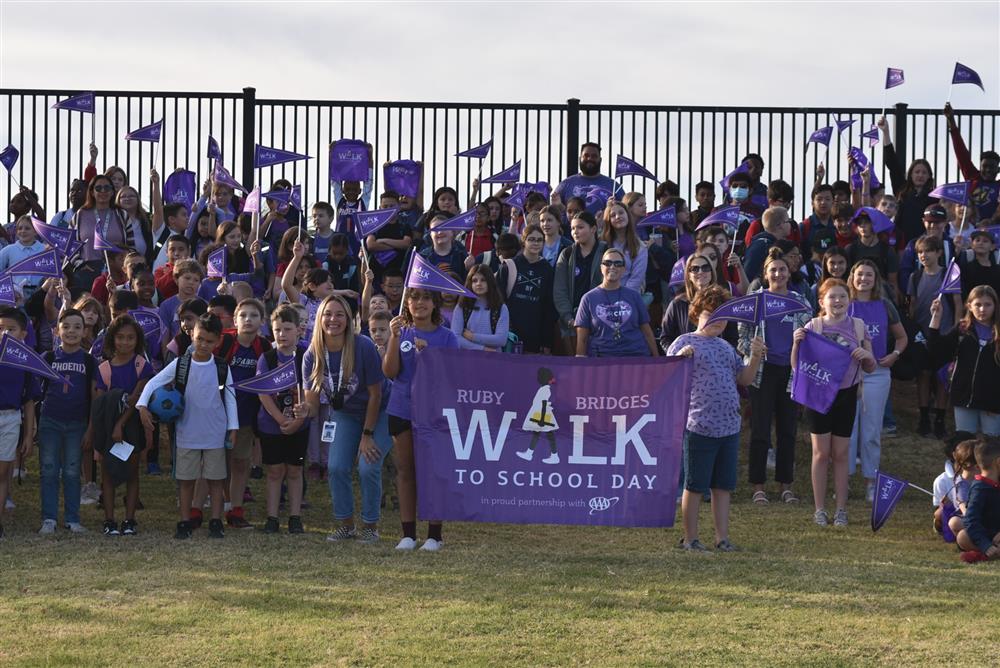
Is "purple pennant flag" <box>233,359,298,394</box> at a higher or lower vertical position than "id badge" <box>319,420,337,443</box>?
higher

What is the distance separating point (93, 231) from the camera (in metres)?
17.1

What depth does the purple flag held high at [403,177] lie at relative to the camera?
1836 cm

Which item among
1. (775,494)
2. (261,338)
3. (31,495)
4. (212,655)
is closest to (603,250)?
(775,494)

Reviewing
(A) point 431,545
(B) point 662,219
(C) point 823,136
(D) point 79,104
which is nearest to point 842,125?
(C) point 823,136

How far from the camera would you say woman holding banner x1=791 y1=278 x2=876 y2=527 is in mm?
12172

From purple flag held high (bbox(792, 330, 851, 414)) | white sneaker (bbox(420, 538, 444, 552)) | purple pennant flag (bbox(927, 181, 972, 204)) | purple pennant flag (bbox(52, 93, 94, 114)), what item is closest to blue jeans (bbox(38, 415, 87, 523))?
white sneaker (bbox(420, 538, 444, 552))

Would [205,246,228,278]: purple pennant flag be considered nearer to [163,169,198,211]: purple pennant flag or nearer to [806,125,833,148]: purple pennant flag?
[163,169,198,211]: purple pennant flag

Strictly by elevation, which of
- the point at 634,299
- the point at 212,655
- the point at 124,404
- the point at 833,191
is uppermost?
the point at 833,191

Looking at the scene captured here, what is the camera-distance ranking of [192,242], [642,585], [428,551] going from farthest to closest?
[192,242] < [428,551] < [642,585]

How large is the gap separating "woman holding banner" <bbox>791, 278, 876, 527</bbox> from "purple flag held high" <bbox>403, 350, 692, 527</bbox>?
185cm

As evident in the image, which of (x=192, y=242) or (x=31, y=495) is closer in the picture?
(x=31, y=495)

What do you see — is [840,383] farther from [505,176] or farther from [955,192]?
[505,176]

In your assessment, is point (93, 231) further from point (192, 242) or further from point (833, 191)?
point (833, 191)

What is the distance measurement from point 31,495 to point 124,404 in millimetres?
2550
